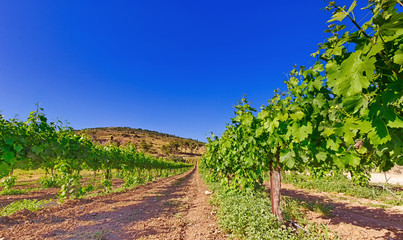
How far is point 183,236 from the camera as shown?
182 inches

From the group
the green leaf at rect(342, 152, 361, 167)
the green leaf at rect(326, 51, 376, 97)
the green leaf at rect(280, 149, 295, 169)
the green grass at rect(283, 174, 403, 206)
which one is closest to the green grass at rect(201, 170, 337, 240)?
the green leaf at rect(280, 149, 295, 169)

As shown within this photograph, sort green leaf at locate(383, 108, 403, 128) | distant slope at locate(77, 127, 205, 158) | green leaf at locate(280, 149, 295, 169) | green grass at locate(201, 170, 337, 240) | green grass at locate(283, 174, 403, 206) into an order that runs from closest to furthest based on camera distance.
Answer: green leaf at locate(383, 108, 403, 128)
green leaf at locate(280, 149, 295, 169)
green grass at locate(201, 170, 337, 240)
green grass at locate(283, 174, 403, 206)
distant slope at locate(77, 127, 205, 158)

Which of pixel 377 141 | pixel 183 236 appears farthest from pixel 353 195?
pixel 377 141

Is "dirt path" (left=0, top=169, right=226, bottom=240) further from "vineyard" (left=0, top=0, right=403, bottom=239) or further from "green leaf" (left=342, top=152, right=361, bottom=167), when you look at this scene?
"green leaf" (left=342, top=152, right=361, bottom=167)

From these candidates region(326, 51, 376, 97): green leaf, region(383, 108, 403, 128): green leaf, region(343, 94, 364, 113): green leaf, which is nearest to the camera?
region(326, 51, 376, 97): green leaf

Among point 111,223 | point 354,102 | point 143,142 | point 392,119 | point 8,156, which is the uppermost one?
point 143,142

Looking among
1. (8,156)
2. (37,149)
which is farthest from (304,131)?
(37,149)

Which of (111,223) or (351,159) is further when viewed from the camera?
(111,223)

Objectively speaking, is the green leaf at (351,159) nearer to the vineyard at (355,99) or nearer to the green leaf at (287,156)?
the vineyard at (355,99)

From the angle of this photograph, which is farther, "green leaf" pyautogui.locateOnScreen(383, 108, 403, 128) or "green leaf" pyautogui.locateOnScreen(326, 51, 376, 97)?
"green leaf" pyautogui.locateOnScreen(383, 108, 403, 128)

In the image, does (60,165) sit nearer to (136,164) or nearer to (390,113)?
(136,164)

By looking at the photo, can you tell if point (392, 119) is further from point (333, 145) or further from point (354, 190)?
point (354, 190)

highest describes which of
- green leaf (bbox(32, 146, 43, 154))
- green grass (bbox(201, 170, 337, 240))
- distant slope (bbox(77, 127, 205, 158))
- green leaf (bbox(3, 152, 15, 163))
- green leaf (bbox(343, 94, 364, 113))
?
distant slope (bbox(77, 127, 205, 158))

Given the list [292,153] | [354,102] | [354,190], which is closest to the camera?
[354,102]
